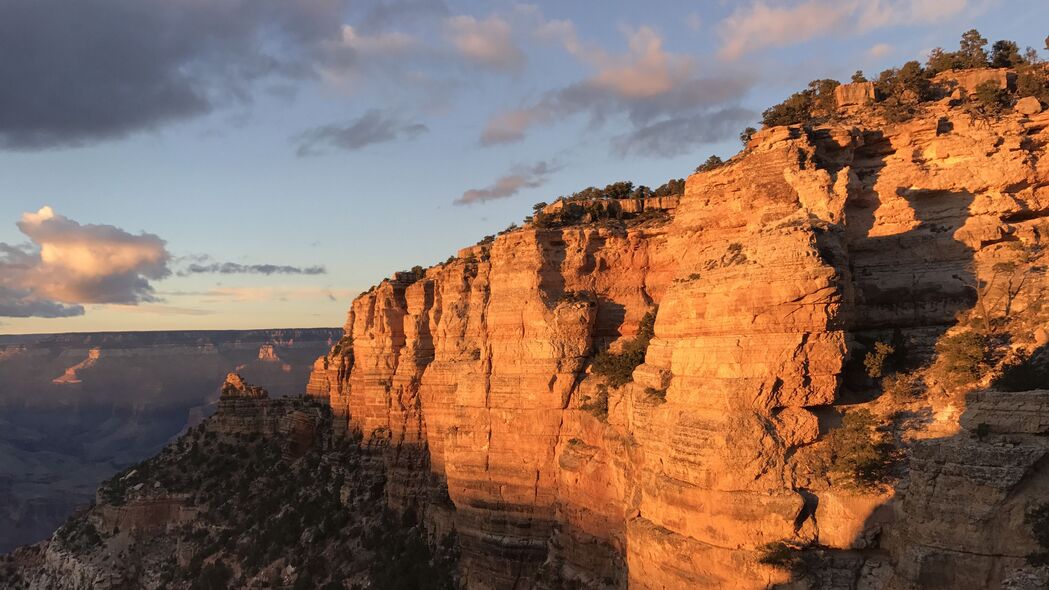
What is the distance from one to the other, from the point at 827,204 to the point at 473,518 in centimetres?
1771

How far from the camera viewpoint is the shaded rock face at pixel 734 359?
15.0m

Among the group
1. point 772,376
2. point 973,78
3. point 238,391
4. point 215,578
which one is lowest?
point 215,578

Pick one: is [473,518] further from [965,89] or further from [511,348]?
[965,89]

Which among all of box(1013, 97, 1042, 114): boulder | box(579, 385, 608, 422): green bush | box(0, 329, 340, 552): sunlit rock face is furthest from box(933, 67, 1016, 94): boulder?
box(0, 329, 340, 552): sunlit rock face

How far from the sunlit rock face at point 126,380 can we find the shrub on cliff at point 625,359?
468 ft

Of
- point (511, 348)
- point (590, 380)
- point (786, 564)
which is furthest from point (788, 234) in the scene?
point (511, 348)

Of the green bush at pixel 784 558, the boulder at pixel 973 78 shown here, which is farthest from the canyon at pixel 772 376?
the boulder at pixel 973 78

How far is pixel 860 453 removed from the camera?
14.7 m

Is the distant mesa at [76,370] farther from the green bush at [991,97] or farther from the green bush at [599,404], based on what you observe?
the green bush at [991,97]

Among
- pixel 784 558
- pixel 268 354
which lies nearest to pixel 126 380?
pixel 268 354

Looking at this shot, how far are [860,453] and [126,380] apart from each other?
196406 millimetres

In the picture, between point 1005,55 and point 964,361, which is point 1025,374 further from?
point 1005,55

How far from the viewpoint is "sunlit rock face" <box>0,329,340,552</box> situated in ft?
539

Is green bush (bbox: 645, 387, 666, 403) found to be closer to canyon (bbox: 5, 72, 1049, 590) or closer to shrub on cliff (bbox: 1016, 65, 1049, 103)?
canyon (bbox: 5, 72, 1049, 590)
